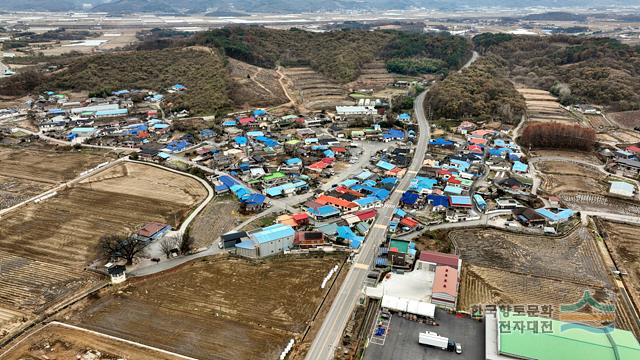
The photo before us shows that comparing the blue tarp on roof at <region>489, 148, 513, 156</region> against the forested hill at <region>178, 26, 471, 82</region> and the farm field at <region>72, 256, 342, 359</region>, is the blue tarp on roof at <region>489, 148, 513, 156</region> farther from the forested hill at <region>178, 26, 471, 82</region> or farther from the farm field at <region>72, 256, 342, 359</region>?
the forested hill at <region>178, 26, 471, 82</region>

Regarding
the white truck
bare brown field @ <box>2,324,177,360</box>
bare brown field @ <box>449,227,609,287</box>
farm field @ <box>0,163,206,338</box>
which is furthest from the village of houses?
bare brown field @ <box>2,324,177,360</box>

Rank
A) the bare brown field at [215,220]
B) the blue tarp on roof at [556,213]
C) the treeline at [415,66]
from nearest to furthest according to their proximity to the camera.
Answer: the bare brown field at [215,220] < the blue tarp on roof at [556,213] < the treeline at [415,66]

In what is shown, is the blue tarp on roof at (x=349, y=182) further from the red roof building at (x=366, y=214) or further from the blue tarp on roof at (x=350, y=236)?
the blue tarp on roof at (x=350, y=236)

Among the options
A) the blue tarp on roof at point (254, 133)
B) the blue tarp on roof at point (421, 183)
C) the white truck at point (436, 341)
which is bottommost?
the white truck at point (436, 341)

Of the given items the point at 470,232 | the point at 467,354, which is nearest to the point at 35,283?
the point at 467,354

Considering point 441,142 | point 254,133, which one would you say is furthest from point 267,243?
point 441,142

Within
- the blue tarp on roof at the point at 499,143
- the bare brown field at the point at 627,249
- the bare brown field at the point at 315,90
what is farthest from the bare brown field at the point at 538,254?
the bare brown field at the point at 315,90

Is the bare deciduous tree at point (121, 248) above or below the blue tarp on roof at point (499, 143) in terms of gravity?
below
